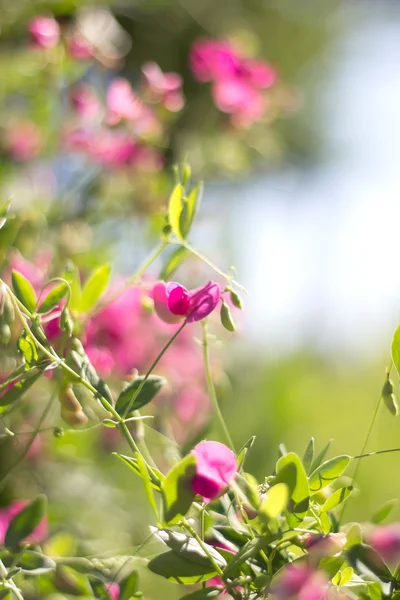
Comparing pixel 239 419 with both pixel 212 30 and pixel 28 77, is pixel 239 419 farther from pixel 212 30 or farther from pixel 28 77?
pixel 212 30

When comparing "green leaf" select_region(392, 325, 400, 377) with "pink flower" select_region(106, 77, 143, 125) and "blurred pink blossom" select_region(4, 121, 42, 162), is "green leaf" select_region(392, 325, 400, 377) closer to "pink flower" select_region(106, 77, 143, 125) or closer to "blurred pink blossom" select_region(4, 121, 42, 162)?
"pink flower" select_region(106, 77, 143, 125)

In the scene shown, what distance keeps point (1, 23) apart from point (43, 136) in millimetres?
115

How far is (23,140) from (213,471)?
0.58 metres

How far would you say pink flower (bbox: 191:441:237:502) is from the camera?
0.91 feet

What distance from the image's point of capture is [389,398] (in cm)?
34

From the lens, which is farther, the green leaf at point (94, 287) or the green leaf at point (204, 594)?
the green leaf at point (94, 287)

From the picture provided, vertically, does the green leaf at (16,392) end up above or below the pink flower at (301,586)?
below

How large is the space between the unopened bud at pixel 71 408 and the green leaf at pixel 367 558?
145 millimetres

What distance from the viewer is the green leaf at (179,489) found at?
278mm

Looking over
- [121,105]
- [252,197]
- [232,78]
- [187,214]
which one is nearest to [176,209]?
[187,214]

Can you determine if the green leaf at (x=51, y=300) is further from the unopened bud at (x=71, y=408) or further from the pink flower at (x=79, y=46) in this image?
the pink flower at (x=79, y=46)

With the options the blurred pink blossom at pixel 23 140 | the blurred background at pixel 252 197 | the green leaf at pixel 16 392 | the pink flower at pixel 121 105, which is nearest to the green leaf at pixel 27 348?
the green leaf at pixel 16 392

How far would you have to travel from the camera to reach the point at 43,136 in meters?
0.77

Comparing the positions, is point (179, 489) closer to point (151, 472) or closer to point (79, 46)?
point (151, 472)
